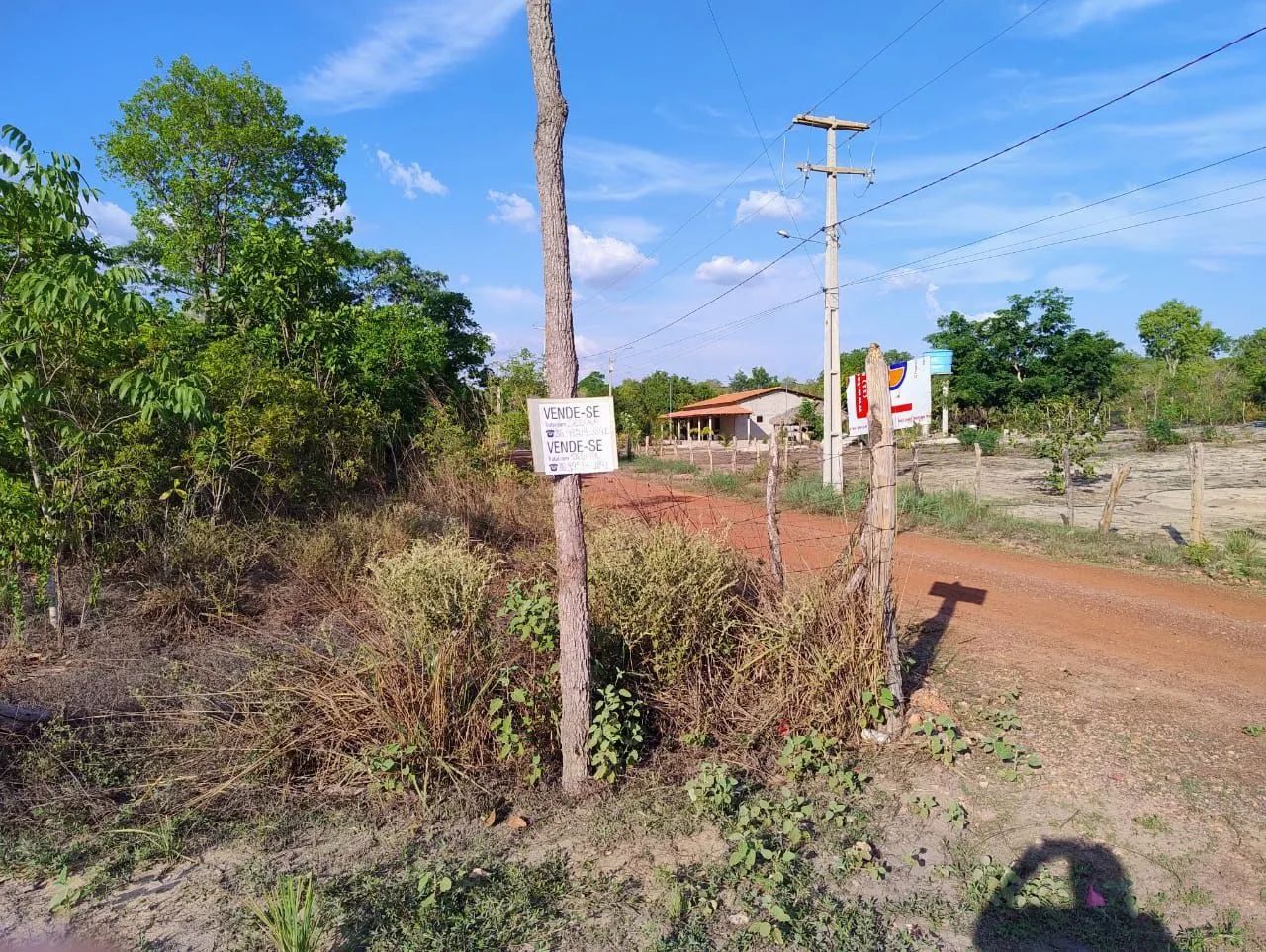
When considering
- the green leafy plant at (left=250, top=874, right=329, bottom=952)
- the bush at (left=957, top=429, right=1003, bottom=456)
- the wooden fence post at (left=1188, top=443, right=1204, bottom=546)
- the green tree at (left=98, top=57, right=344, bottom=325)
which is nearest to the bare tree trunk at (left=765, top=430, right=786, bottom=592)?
the green leafy plant at (left=250, top=874, right=329, bottom=952)

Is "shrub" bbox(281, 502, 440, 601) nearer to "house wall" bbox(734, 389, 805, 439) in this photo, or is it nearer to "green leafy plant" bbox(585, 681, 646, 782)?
"green leafy plant" bbox(585, 681, 646, 782)

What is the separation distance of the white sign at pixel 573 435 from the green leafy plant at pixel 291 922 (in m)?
1.87

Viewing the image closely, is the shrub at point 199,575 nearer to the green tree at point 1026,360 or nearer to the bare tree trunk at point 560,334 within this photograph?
the bare tree trunk at point 560,334

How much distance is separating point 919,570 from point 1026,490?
1083 cm

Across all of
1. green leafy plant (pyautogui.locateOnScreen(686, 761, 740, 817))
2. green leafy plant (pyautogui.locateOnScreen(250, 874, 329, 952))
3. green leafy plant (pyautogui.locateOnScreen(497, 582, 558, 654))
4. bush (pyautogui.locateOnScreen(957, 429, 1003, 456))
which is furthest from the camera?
bush (pyautogui.locateOnScreen(957, 429, 1003, 456))

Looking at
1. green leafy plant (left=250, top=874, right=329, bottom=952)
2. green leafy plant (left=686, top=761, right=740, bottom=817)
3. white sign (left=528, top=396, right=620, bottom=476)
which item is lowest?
green leafy plant (left=686, top=761, right=740, bottom=817)

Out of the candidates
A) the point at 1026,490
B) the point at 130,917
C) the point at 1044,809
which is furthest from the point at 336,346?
the point at 1026,490

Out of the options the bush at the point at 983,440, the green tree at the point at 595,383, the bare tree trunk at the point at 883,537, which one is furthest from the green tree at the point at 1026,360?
the bare tree trunk at the point at 883,537

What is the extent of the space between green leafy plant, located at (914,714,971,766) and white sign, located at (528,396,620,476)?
2393 mm

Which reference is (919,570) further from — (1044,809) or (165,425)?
(165,425)

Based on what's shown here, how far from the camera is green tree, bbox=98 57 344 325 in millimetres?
15789

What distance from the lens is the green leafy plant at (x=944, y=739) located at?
13.6 feet

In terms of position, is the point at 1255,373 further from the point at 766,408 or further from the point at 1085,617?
the point at 1085,617

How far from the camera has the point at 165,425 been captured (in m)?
6.59
